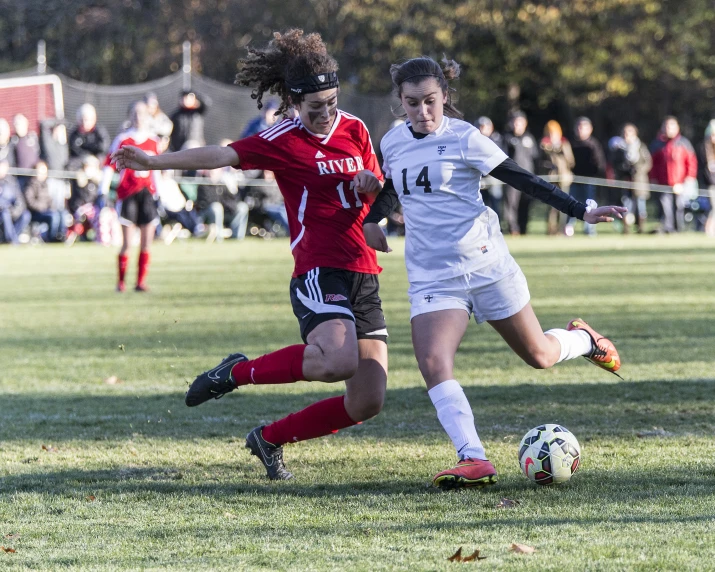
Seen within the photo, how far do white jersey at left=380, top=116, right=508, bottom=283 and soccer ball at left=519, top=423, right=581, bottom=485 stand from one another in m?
0.78

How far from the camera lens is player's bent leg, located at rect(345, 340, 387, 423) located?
5.37m

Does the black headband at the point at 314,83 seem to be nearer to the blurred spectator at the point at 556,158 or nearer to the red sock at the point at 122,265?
the red sock at the point at 122,265

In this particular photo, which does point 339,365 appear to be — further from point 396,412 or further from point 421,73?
point 396,412

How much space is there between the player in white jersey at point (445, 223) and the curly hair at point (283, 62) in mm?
369

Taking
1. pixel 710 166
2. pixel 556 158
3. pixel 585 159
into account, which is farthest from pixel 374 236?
pixel 585 159

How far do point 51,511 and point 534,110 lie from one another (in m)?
32.8

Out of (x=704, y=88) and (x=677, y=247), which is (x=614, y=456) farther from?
(x=704, y=88)

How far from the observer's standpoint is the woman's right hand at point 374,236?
5238 millimetres

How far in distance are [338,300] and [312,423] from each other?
0.62 metres

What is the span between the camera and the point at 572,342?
582cm

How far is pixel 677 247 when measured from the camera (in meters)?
21.1

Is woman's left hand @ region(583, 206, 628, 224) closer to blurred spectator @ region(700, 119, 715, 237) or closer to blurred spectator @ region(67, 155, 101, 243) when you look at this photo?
blurred spectator @ region(67, 155, 101, 243)

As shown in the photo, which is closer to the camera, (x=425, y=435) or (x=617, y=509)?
(x=617, y=509)

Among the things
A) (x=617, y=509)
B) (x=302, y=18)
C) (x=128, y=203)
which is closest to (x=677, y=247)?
(x=128, y=203)
